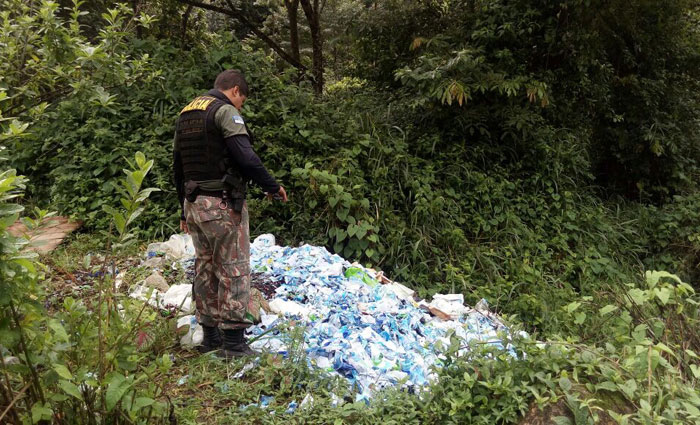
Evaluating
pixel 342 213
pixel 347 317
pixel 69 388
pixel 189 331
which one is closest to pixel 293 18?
pixel 342 213

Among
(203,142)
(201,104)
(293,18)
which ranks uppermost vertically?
(293,18)

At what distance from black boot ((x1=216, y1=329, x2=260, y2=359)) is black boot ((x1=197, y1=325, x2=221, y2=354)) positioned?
0.07 metres

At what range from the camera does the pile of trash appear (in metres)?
3.18

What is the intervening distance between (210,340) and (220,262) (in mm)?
540

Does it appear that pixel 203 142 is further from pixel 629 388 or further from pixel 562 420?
pixel 629 388

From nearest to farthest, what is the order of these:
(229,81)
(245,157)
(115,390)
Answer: (115,390), (245,157), (229,81)

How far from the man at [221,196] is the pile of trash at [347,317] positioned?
0.67ft

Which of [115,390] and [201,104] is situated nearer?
[115,390]

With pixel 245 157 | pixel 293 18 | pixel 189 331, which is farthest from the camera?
pixel 293 18

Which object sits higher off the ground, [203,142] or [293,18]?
[293,18]

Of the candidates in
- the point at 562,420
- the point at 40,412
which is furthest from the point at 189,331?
the point at 562,420

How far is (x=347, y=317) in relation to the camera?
368 centimetres

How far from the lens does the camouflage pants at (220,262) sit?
320cm

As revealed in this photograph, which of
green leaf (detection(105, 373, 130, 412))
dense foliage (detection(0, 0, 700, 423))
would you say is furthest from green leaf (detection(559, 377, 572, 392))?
green leaf (detection(105, 373, 130, 412))
